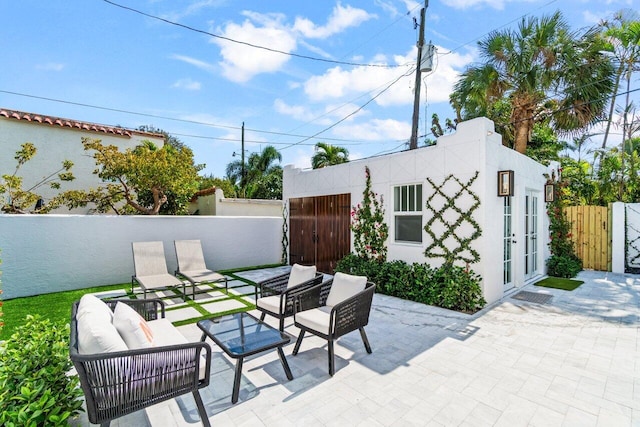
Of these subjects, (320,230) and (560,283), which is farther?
(320,230)

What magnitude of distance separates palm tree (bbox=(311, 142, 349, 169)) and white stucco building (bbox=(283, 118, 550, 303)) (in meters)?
4.67

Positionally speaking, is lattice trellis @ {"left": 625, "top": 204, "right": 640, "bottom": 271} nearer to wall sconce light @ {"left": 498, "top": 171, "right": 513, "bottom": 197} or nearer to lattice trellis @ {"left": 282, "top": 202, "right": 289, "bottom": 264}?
wall sconce light @ {"left": 498, "top": 171, "right": 513, "bottom": 197}

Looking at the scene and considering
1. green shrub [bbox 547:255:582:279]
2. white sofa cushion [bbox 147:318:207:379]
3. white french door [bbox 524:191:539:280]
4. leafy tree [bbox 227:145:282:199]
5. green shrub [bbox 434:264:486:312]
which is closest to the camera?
white sofa cushion [bbox 147:318:207:379]

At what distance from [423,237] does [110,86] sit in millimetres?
11408

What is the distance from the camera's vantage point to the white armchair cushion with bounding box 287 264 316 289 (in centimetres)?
489

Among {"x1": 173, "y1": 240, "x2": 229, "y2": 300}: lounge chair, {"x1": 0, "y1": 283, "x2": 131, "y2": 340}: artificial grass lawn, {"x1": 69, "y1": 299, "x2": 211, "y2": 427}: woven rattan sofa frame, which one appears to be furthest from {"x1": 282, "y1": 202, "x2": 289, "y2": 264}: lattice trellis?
{"x1": 69, "y1": 299, "x2": 211, "y2": 427}: woven rattan sofa frame

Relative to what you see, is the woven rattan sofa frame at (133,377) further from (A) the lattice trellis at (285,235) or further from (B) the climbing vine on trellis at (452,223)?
(A) the lattice trellis at (285,235)

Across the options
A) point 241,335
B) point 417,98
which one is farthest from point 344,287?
point 417,98

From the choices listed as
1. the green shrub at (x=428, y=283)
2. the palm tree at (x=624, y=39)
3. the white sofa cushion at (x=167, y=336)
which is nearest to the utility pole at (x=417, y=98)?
the green shrub at (x=428, y=283)

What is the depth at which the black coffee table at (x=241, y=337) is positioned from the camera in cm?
307

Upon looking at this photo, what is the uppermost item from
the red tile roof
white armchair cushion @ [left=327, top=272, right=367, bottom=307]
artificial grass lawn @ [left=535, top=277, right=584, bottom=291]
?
the red tile roof

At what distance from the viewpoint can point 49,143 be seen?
10.8 metres

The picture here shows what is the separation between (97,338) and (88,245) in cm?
708

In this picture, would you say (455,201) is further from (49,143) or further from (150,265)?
(49,143)
